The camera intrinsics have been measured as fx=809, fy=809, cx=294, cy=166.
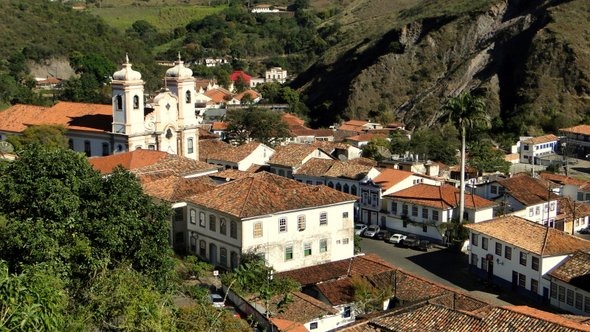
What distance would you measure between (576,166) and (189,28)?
129290 millimetres

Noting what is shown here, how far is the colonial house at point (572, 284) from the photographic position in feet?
116

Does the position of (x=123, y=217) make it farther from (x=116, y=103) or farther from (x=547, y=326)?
(x=116, y=103)

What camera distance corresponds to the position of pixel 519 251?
39.4m

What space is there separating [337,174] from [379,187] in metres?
4.38

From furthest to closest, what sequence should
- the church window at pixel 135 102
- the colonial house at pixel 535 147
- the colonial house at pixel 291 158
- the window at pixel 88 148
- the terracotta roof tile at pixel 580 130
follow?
the terracotta roof tile at pixel 580 130
the colonial house at pixel 535 147
the window at pixel 88 148
the colonial house at pixel 291 158
the church window at pixel 135 102

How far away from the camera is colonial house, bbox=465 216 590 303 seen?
3819cm

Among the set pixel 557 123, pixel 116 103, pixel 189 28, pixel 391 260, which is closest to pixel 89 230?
pixel 391 260

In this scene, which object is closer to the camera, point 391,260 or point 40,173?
point 40,173

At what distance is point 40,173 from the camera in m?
28.8

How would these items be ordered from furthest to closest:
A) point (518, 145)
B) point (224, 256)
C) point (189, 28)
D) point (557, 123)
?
point (189, 28)
point (557, 123)
point (518, 145)
point (224, 256)

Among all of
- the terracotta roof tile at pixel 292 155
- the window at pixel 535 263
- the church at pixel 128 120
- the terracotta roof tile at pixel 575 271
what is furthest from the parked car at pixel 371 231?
the church at pixel 128 120

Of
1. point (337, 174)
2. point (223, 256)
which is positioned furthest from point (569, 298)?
point (337, 174)

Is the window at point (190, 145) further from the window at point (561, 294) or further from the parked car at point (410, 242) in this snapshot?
the window at point (561, 294)

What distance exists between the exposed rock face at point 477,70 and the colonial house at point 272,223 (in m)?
54.1
